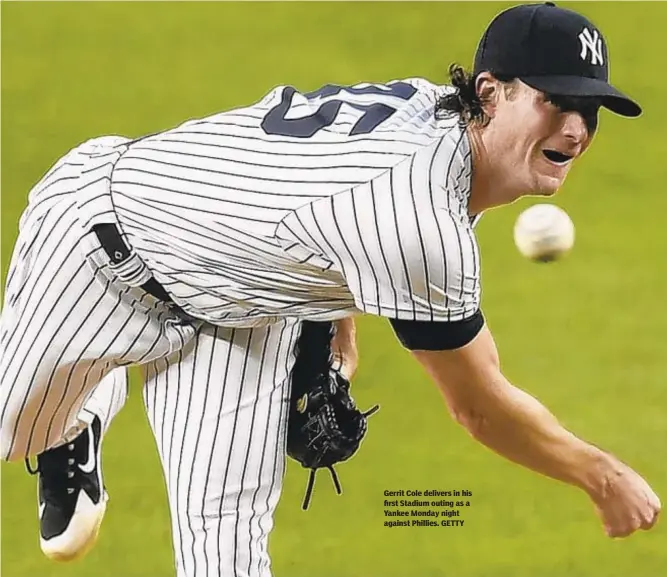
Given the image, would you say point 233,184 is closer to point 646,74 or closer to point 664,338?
point 664,338

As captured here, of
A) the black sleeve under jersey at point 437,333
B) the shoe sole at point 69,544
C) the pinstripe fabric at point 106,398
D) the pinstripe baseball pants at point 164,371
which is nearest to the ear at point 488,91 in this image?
the black sleeve under jersey at point 437,333

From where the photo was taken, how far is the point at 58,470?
2.97m

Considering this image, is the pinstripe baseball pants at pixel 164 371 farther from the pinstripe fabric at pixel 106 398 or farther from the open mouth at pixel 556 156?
the open mouth at pixel 556 156

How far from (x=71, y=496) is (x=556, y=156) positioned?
4.36 feet

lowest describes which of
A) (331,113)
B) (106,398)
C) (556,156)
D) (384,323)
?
(106,398)

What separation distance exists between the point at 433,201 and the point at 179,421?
0.71m

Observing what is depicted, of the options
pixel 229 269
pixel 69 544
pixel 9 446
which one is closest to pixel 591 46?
pixel 229 269

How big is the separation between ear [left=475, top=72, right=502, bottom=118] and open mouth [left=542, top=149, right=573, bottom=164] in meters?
0.09

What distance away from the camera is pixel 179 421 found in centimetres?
257

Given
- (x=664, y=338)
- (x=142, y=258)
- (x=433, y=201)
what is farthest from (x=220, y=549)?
(x=664, y=338)

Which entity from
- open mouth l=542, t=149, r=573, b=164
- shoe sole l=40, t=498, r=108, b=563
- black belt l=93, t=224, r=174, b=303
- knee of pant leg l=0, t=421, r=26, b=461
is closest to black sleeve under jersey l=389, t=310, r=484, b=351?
open mouth l=542, t=149, r=573, b=164

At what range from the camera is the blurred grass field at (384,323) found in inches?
133

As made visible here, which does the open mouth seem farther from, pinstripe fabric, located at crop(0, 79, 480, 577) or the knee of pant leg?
the knee of pant leg

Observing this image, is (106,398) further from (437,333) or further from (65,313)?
(437,333)
